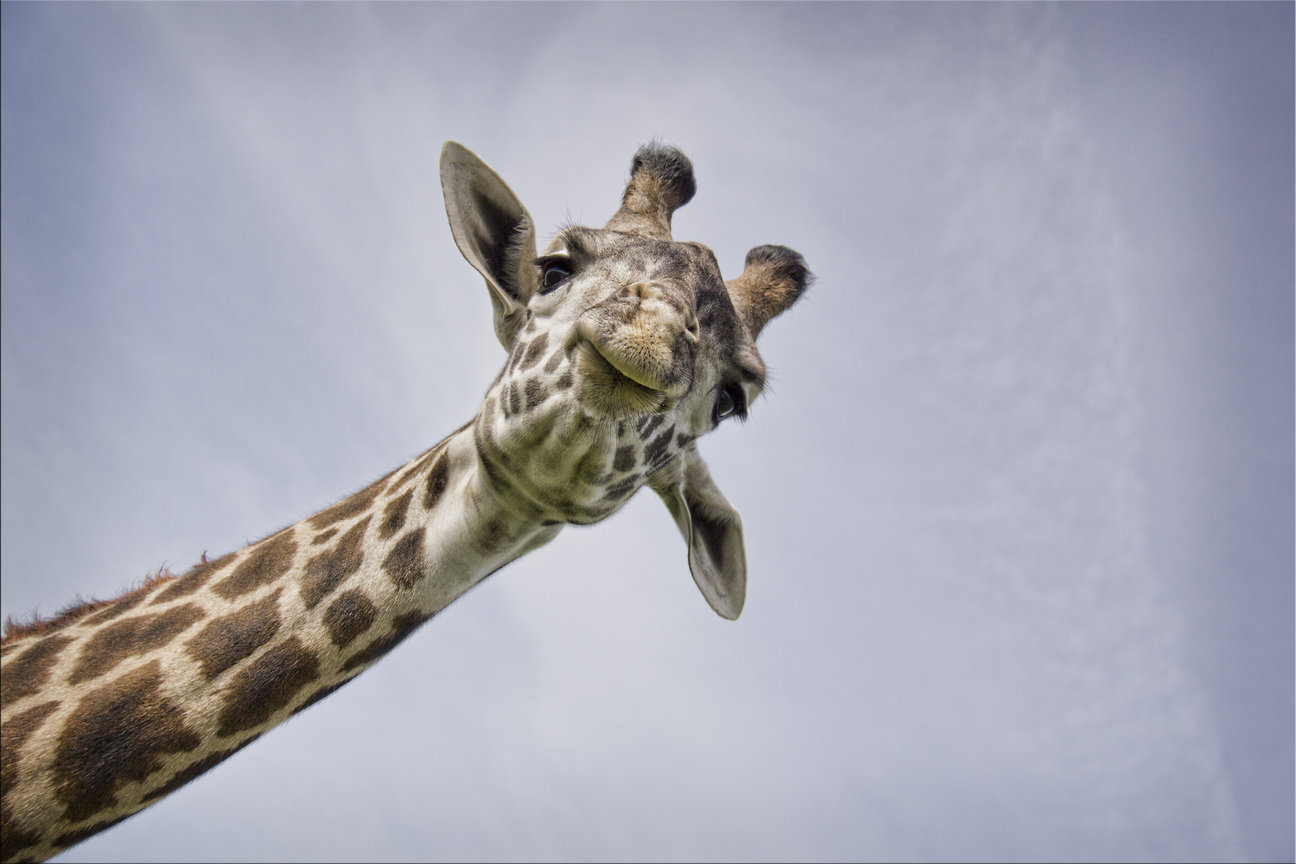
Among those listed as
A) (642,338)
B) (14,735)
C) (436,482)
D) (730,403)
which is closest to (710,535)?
(730,403)

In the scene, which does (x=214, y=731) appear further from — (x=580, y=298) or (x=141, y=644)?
(x=580, y=298)

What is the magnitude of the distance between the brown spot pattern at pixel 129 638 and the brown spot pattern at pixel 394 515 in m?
0.84

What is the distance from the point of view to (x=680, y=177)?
5277 mm

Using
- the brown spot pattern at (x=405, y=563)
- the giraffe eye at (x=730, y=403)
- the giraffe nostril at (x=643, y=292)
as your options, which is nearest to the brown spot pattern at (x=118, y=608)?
the brown spot pattern at (x=405, y=563)

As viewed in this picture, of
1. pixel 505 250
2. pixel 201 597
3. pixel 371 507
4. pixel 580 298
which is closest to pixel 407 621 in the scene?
pixel 371 507

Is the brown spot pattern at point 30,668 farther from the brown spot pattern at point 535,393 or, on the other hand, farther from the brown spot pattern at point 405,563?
the brown spot pattern at point 535,393

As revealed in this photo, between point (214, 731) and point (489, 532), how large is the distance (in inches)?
51.0

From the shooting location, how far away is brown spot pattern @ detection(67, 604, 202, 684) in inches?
129

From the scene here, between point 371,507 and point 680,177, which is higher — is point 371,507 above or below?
below

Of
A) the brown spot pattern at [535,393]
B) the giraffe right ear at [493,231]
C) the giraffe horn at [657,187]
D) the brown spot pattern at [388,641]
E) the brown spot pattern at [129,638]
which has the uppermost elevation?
→ the giraffe horn at [657,187]

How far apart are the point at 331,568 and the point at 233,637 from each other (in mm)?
457

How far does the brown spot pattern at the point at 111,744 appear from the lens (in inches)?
116

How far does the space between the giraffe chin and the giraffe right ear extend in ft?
3.57

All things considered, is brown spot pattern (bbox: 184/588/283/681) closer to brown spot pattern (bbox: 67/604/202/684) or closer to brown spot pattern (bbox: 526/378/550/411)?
brown spot pattern (bbox: 67/604/202/684)
